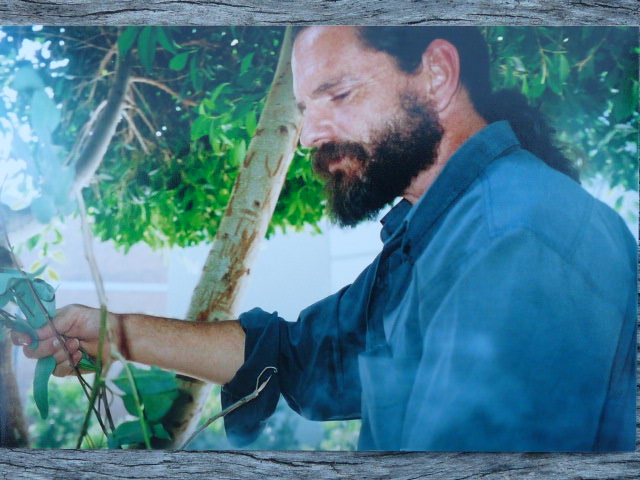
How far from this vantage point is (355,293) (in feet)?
5.87

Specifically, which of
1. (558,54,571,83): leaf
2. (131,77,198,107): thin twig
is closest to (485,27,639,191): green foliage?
(558,54,571,83): leaf

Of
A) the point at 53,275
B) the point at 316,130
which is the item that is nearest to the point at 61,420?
the point at 53,275

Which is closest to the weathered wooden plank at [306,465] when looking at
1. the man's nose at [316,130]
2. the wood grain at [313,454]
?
the wood grain at [313,454]

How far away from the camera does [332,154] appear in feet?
5.98

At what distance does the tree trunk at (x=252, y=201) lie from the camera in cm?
183

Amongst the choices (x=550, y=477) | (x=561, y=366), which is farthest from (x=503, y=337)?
(x=550, y=477)

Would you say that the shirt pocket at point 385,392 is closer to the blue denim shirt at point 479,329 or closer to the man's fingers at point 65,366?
the blue denim shirt at point 479,329

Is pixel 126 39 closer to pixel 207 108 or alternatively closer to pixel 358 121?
pixel 207 108

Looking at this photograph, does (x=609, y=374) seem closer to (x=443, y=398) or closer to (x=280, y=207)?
(x=443, y=398)

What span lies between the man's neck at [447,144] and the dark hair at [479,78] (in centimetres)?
3

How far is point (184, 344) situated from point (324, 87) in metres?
0.75

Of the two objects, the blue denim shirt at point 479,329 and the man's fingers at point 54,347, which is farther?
the man's fingers at point 54,347

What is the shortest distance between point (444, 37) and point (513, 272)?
0.63m

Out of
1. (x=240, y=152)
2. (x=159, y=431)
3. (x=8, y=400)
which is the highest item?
(x=240, y=152)
